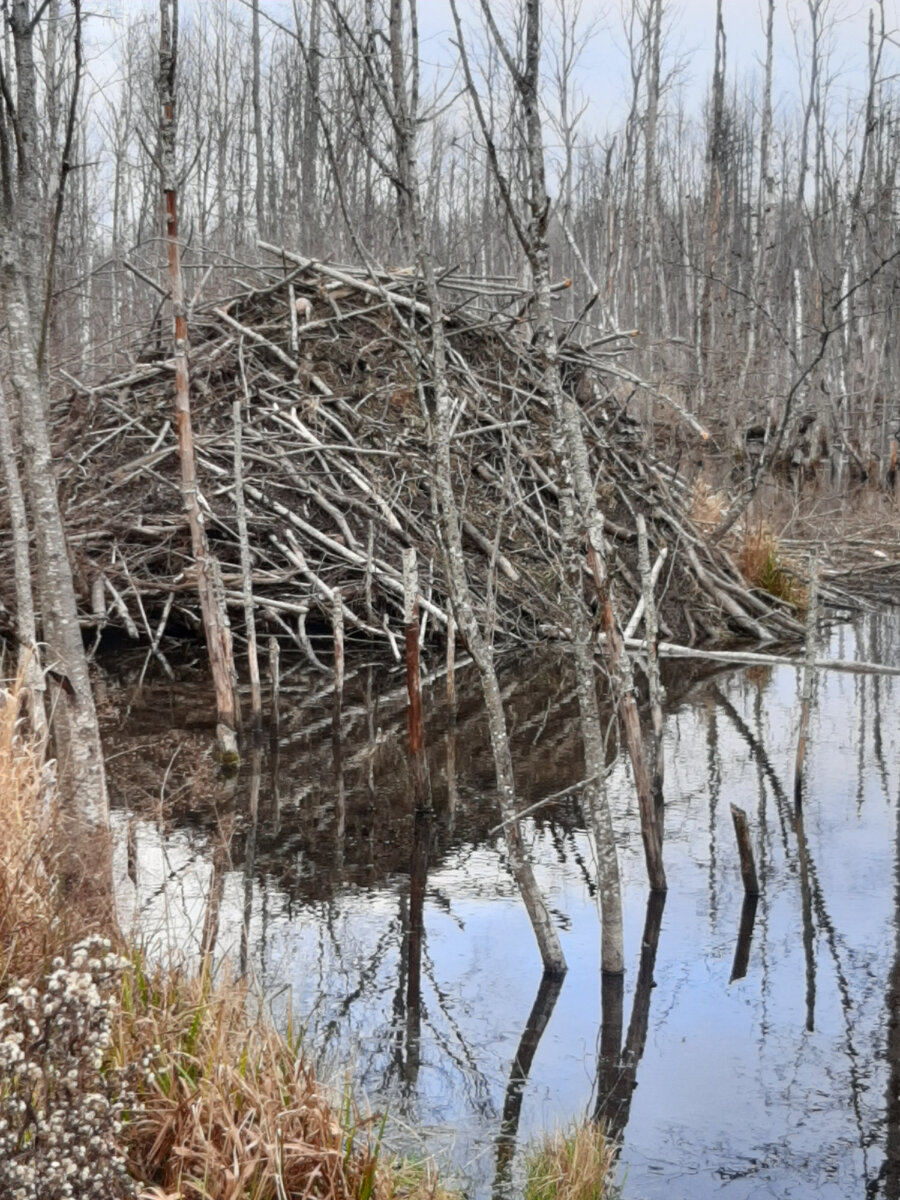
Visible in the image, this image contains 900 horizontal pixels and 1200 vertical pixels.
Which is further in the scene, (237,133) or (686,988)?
(237,133)

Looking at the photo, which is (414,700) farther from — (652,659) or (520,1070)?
(520,1070)

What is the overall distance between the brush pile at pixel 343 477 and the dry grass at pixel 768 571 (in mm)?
328

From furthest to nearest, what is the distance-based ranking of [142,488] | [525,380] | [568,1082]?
[525,380]
[142,488]
[568,1082]

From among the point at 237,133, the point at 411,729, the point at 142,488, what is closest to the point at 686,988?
the point at 411,729

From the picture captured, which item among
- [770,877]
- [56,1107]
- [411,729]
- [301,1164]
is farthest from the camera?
[411,729]

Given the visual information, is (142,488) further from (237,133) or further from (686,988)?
(237,133)

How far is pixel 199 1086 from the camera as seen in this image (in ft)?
13.1

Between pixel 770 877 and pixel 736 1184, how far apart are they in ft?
10.5

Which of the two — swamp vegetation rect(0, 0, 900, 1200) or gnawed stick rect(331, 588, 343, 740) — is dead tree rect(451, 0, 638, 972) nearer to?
swamp vegetation rect(0, 0, 900, 1200)

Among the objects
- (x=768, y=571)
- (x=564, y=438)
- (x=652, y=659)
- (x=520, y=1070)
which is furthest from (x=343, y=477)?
(x=520, y=1070)

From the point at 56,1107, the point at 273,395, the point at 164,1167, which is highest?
the point at 273,395

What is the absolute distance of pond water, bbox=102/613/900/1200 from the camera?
5.10m

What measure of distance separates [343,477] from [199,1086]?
10657mm

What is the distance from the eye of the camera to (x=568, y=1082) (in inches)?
216
